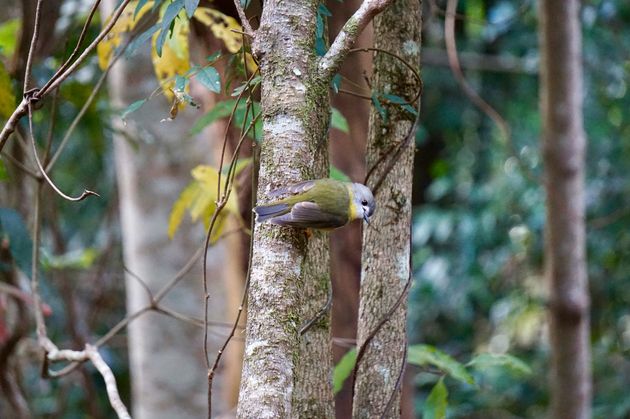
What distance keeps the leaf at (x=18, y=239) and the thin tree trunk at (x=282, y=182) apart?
858 mm

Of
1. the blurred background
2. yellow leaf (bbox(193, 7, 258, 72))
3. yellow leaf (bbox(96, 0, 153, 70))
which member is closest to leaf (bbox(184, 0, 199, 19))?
yellow leaf (bbox(193, 7, 258, 72))

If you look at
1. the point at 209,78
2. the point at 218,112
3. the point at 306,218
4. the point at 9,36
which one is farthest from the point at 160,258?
the point at 306,218

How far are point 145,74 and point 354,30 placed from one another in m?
2.59

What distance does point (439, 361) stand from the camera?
1654 millimetres

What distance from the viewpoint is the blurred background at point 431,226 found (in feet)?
9.98

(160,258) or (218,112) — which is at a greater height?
(218,112)

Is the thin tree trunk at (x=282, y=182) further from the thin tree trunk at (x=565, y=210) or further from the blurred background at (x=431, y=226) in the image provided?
the thin tree trunk at (x=565, y=210)

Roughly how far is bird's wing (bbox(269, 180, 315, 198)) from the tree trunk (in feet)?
7.62

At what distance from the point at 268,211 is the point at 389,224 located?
0.32 m

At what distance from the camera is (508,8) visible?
14.6ft

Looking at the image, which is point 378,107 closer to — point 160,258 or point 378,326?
point 378,326

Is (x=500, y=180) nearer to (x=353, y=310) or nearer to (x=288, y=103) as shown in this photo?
(x=353, y=310)

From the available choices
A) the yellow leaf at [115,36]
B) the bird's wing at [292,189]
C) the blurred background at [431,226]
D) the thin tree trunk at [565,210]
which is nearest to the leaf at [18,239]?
the yellow leaf at [115,36]

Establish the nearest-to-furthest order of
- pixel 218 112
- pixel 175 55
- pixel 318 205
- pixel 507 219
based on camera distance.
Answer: pixel 318 205
pixel 218 112
pixel 175 55
pixel 507 219
